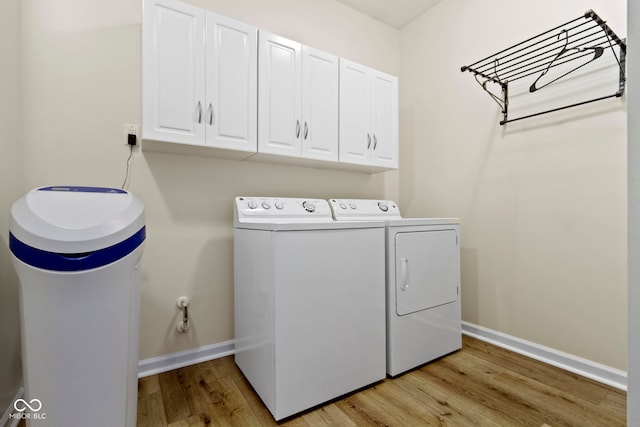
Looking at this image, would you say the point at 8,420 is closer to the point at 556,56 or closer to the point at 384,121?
the point at 384,121

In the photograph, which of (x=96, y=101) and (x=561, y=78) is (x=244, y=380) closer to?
(x=96, y=101)

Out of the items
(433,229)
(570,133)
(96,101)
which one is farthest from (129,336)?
(570,133)

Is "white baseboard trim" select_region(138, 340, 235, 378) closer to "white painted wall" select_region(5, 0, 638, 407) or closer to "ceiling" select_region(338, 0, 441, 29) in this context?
"white painted wall" select_region(5, 0, 638, 407)

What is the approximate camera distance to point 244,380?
5.27 feet

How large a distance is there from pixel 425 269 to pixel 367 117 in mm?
1156

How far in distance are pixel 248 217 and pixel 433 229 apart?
45.3 inches

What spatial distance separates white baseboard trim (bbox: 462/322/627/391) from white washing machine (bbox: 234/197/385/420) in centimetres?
99

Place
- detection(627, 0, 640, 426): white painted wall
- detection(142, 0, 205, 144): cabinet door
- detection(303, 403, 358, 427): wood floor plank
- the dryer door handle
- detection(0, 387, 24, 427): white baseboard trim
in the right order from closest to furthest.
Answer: detection(627, 0, 640, 426): white painted wall, detection(0, 387, 24, 427): white baseboard trim, detection(303, 403, 358, 427): wood floor plank, detection(142, 0, 205, 144): cabinet door, the dryer door handle

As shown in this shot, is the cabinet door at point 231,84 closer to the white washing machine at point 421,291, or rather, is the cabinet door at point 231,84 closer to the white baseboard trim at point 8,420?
the white washing machine at point 421,291

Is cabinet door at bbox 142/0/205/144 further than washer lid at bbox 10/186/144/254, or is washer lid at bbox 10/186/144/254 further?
cabinet door at bbox 142/0/205/144

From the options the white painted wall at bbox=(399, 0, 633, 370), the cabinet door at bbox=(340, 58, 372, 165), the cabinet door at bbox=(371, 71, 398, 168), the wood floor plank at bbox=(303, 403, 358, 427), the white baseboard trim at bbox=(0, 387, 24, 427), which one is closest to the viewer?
the white baseboard trim at bbox=(0, 387, 24, 427)

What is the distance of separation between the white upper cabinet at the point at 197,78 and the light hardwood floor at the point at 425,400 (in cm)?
129

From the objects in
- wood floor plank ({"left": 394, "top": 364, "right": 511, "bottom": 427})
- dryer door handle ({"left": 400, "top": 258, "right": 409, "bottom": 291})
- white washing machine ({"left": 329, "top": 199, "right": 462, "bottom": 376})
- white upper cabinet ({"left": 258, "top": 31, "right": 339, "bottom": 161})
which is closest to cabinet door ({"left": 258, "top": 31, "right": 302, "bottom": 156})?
white upper cabinet ({"left": 258, "top": 31, "right": 339, "bottom": 161})

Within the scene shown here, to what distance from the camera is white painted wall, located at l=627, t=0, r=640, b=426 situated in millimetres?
435
